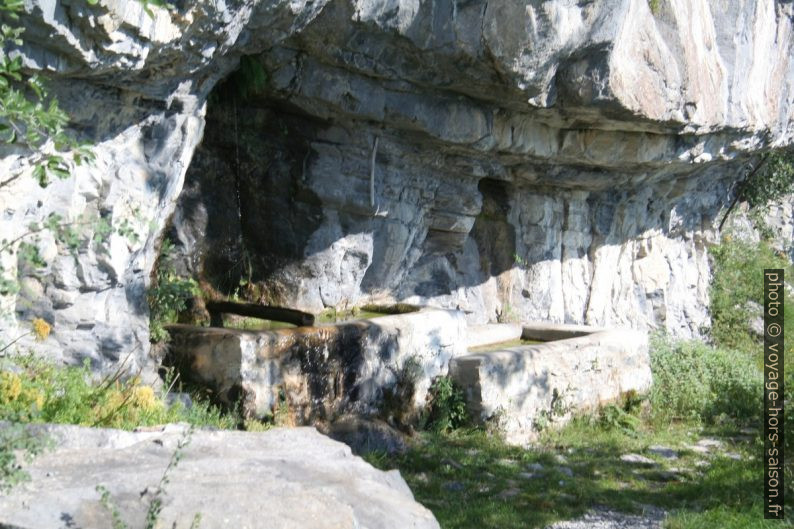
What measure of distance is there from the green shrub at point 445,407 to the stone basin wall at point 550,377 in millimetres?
98

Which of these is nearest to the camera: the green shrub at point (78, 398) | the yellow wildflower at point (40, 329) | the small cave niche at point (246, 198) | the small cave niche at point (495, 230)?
the green shrub at point (78, 398)

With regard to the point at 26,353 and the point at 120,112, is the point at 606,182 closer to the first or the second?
the point at 120,112

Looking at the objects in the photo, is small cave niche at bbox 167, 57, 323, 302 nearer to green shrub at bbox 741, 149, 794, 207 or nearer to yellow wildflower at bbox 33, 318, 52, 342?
yellow wildflower at bbox 33, 318, 52, 342

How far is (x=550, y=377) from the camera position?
947 centimetres

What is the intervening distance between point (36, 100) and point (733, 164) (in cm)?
1208

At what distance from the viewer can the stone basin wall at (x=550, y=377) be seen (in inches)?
348

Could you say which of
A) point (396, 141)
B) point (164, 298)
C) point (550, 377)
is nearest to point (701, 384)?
point (550, 377)

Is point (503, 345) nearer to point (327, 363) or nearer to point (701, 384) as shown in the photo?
point (701, 384)

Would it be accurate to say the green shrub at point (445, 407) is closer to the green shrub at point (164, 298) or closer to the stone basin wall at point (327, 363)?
the stone basin wall at point (327, 363)

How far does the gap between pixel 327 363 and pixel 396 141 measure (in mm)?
2832

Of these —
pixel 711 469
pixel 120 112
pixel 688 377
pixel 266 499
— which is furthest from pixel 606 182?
pixel 266 499

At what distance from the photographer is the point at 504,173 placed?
1127 cm

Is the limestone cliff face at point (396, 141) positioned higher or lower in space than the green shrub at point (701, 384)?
higher

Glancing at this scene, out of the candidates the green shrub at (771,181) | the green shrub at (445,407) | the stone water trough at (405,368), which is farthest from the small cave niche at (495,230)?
the green shrub at (771,181)
